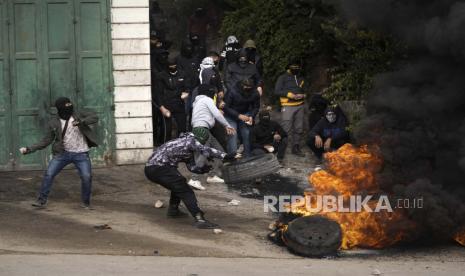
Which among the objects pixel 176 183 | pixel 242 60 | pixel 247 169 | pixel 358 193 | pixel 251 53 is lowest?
pixel 358 193

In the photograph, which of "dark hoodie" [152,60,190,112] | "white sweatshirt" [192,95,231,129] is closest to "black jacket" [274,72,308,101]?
"dark hoodie" [152,60,190,112]

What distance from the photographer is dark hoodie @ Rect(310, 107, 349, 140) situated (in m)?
15.8

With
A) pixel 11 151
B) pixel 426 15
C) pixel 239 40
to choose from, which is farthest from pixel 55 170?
pixel 239 40

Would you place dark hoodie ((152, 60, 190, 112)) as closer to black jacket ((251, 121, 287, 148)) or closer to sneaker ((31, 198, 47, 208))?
black jacket ((251, 121, 287, 148))

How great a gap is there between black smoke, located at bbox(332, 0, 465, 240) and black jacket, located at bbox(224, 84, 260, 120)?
345cm

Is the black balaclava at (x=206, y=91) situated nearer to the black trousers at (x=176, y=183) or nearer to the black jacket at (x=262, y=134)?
the black jacket at (x=262, y=134)

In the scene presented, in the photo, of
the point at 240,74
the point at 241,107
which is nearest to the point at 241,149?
the point at 241,107

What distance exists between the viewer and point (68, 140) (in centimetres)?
1248

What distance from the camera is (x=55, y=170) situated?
1252 cm

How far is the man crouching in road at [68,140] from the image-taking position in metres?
12.4

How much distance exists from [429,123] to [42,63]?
636 cm

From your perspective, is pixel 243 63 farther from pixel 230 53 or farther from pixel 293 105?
pixel 230 53

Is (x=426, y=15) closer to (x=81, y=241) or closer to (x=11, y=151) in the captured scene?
(x=81, y=241)

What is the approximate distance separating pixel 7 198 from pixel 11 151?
1376 millimetres
